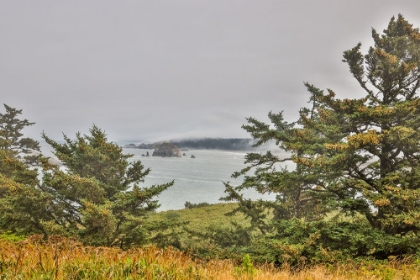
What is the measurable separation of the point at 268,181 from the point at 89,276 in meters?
7.65

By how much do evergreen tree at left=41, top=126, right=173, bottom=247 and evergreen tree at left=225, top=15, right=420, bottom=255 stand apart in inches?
207

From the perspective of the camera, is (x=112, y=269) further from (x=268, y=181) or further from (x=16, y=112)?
(x=16, y=112)

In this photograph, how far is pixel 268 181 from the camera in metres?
9.66

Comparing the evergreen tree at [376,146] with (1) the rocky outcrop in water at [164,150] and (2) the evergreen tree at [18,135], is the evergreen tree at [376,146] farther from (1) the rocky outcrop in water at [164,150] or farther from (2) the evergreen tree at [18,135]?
(1) the rocky outcrop in water at [164,150]

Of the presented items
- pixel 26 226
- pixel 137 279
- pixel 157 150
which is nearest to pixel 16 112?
pixel 26 226

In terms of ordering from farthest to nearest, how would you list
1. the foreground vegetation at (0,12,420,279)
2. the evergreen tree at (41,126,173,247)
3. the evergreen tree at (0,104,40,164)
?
the evergreen tree at (0,104,40,164), the evergreen tree at (41,126,173,247), the foreground vegetation at (0,12,420,279)

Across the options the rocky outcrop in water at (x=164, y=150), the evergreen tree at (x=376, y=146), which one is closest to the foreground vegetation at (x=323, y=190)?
the evergreen tree at (x=376, y=146)

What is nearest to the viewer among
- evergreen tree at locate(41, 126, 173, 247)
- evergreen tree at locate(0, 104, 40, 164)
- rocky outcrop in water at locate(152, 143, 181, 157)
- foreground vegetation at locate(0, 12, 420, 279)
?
foreground vegetation at locate(0, 12, 420, 279)

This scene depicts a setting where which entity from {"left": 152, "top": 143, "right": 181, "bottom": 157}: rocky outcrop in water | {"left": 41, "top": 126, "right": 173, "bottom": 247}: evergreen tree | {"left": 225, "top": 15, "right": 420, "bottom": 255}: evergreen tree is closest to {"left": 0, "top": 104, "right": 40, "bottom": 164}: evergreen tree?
{"left": 41, "top": 126, "right": 173, "bottom": 247}: evergreen tree

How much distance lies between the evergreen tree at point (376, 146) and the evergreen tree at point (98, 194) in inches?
207

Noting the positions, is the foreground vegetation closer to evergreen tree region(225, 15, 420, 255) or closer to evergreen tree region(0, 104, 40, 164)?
evergreen tree region(225, 15, 420, 255)

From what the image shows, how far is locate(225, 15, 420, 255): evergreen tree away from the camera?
735 centimetres

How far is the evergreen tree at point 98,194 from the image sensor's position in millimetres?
9195

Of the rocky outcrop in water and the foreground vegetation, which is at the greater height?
the rocky outcrop in water
